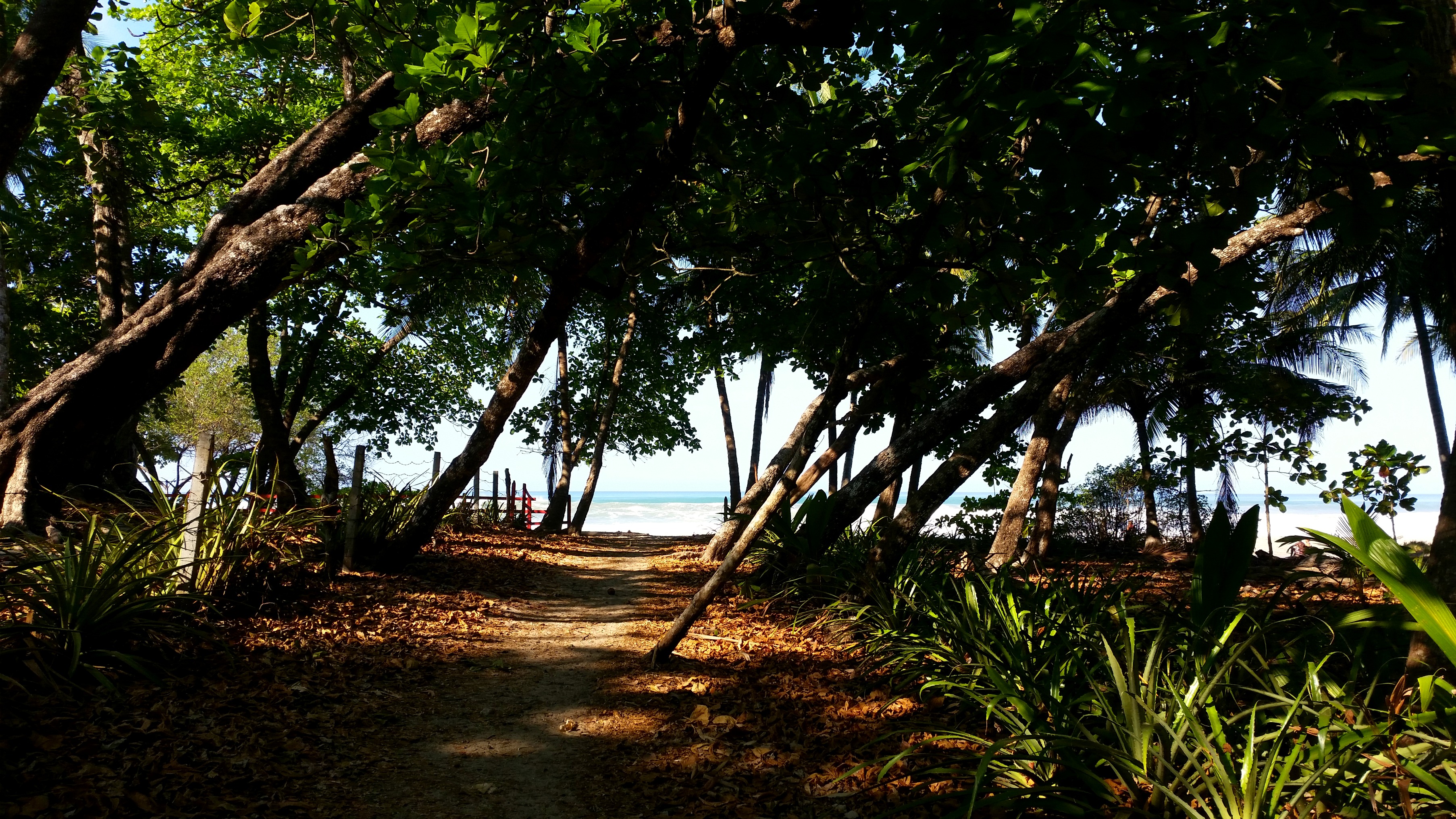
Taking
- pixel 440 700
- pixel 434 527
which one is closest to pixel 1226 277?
pixel 440 700

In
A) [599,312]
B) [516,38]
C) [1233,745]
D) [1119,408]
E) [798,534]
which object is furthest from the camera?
[1119,408]

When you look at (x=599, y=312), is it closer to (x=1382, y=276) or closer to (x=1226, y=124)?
(x=1226, y=124)

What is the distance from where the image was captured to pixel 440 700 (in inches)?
163

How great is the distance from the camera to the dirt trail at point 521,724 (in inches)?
117

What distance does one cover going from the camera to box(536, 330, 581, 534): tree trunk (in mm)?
16219

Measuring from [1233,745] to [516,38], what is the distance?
4677 mm

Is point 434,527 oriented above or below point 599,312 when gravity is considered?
below

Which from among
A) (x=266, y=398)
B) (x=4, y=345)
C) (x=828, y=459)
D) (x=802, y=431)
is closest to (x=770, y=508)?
(x=828, y=459)

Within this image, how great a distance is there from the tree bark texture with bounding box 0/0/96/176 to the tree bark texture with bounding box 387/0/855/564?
287 cm

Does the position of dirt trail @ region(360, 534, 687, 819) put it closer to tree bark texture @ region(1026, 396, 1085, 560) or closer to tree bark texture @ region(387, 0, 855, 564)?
tree bark texture @ region(387, 0, 855, 564)

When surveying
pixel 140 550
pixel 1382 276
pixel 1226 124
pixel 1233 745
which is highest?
pixel 1382 276

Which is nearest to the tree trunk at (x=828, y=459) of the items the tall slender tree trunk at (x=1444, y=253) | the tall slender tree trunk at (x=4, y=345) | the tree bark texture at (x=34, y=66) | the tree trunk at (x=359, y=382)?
the tall slender tree trunk at (x=1444, y=253)

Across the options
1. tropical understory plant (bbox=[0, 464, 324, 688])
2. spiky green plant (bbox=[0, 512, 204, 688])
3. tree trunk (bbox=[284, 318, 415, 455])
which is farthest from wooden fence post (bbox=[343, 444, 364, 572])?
tree trunk (bbox=[284, 318, 415, 455])

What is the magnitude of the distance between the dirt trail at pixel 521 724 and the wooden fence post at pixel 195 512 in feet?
5.31
